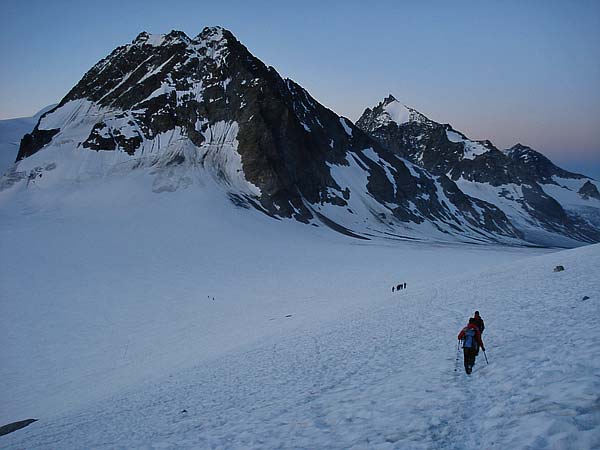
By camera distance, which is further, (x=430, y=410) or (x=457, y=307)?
(x=457, y=307)

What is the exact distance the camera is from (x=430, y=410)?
7863 millimetres

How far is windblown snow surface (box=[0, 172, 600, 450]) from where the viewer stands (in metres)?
7.49

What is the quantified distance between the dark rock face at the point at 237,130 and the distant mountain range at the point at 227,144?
0.37 meters

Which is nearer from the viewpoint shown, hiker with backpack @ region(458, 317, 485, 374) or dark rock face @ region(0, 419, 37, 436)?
hiker with backpack @ region(458, 317, 485, 374)

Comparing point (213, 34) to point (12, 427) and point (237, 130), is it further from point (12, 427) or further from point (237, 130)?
point (12, 427)

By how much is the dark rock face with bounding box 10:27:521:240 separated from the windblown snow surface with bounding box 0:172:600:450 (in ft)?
153

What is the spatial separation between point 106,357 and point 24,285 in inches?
705

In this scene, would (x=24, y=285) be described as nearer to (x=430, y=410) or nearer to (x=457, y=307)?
(x=457, y=307)

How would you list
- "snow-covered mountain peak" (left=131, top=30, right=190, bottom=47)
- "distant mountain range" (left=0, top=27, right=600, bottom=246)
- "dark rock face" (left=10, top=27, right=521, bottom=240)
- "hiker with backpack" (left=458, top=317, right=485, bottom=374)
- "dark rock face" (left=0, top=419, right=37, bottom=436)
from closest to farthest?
"hiker with backpack" (left=458, top=317, right=485, bottom=374), "dark rock face" (left=0, top=419, right=37, bottom=436), "distant mountain range" (left=0, top=27, right=600, bottom=246), "dark rock face" (left=10, top=27, right=521, bottom=240), "snow-covered mountain peak" (left=131, top=30, right=190, bottom=47)

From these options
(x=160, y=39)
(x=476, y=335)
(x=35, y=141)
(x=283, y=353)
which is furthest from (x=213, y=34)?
(x=476, y=335)

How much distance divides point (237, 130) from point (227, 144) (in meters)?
5.03

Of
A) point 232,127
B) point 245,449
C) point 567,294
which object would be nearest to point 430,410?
point 245,449

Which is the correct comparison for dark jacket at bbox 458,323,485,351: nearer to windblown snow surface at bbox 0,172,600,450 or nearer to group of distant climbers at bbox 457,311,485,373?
group of distant climbers at bbox 457,311,485,373

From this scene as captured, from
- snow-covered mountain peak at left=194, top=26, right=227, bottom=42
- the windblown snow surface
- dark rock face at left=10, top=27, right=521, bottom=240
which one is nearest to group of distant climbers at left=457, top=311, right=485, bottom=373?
the windblown snow surface
